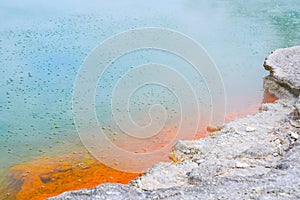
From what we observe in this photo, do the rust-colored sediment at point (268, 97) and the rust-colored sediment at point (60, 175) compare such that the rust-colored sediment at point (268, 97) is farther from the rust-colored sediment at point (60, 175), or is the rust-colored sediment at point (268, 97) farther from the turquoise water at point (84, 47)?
the rust-colored sediment at point (60, 175)

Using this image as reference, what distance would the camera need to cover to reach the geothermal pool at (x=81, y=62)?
6519 millimetres

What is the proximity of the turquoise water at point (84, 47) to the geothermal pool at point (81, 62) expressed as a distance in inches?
1.0

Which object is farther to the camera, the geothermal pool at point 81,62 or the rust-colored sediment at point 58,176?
the geothermal pool at point 81,62

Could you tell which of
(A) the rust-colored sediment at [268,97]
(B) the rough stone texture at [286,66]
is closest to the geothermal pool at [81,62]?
(A) the rust-colored sediment at [268,97]

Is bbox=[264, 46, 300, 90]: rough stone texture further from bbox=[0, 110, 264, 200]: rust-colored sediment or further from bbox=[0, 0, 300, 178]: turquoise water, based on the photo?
bbox=[0, 110, 264, 200]: rust-colored sediment

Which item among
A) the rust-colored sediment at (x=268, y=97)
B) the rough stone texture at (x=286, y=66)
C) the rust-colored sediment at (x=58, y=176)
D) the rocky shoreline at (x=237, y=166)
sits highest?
the rough stone texture at (x=286, y=66)

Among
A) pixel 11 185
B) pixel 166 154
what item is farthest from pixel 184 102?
pixel 11 185

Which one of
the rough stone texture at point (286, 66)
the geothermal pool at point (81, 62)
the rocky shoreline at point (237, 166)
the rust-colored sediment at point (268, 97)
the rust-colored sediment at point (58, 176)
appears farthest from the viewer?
the rust-colored sediment at point (268, 97)

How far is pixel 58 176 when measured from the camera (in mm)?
6105

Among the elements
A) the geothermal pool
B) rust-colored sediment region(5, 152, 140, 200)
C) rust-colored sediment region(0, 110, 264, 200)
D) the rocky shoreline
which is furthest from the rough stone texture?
rust-colored sediment region(5, 152, 140, 200)

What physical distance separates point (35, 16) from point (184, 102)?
795 centimetres

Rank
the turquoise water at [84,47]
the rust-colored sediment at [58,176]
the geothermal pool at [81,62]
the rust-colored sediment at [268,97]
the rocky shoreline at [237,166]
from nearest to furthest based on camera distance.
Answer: the rocky shoreline at [237,166]
the rust-colored sediment at [58,176]
the geothermal pool at [81,62]
the turquoise water at [84,47]
the rust-colored sediment at [268,97]

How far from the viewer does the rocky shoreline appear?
14.2ft

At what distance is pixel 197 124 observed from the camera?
763 centimetres
